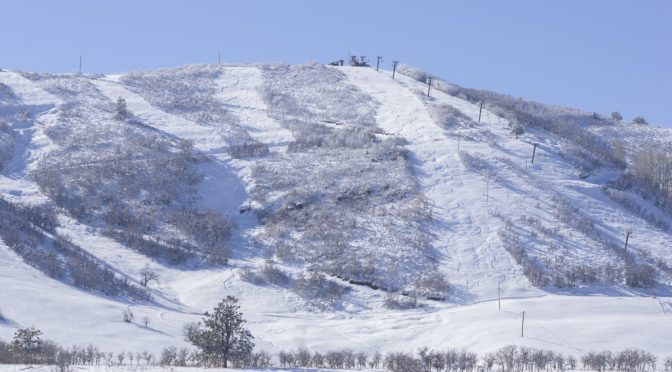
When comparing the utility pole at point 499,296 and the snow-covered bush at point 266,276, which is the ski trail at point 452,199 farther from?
the snow-covered bush at point 266,276

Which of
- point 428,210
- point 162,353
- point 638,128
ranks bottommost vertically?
point 162,353

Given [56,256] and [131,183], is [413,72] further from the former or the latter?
[56,256]

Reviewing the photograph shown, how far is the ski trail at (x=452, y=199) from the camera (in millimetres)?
79938

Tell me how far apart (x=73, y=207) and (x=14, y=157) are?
17.4 metres

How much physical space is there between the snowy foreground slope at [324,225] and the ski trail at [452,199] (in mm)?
274

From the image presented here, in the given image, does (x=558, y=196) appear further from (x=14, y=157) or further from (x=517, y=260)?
(x=14, y=157)

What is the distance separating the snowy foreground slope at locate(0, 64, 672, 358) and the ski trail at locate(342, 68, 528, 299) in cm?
27

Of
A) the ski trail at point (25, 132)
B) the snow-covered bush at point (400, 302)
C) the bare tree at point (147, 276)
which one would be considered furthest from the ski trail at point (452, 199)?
the ski trail at point (25, 132)

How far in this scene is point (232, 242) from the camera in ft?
288

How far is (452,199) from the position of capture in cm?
9462

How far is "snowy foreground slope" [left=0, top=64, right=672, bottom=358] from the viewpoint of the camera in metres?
65.6

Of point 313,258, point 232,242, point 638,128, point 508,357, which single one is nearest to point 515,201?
point 313,258

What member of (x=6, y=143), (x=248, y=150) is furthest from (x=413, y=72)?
(x=6, y=143)

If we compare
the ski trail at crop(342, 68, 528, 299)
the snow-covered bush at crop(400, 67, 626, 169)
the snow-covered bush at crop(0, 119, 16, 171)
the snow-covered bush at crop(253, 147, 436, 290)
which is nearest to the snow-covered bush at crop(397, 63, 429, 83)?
the snow-covered bush at crop(400, 67, 626, 169)
